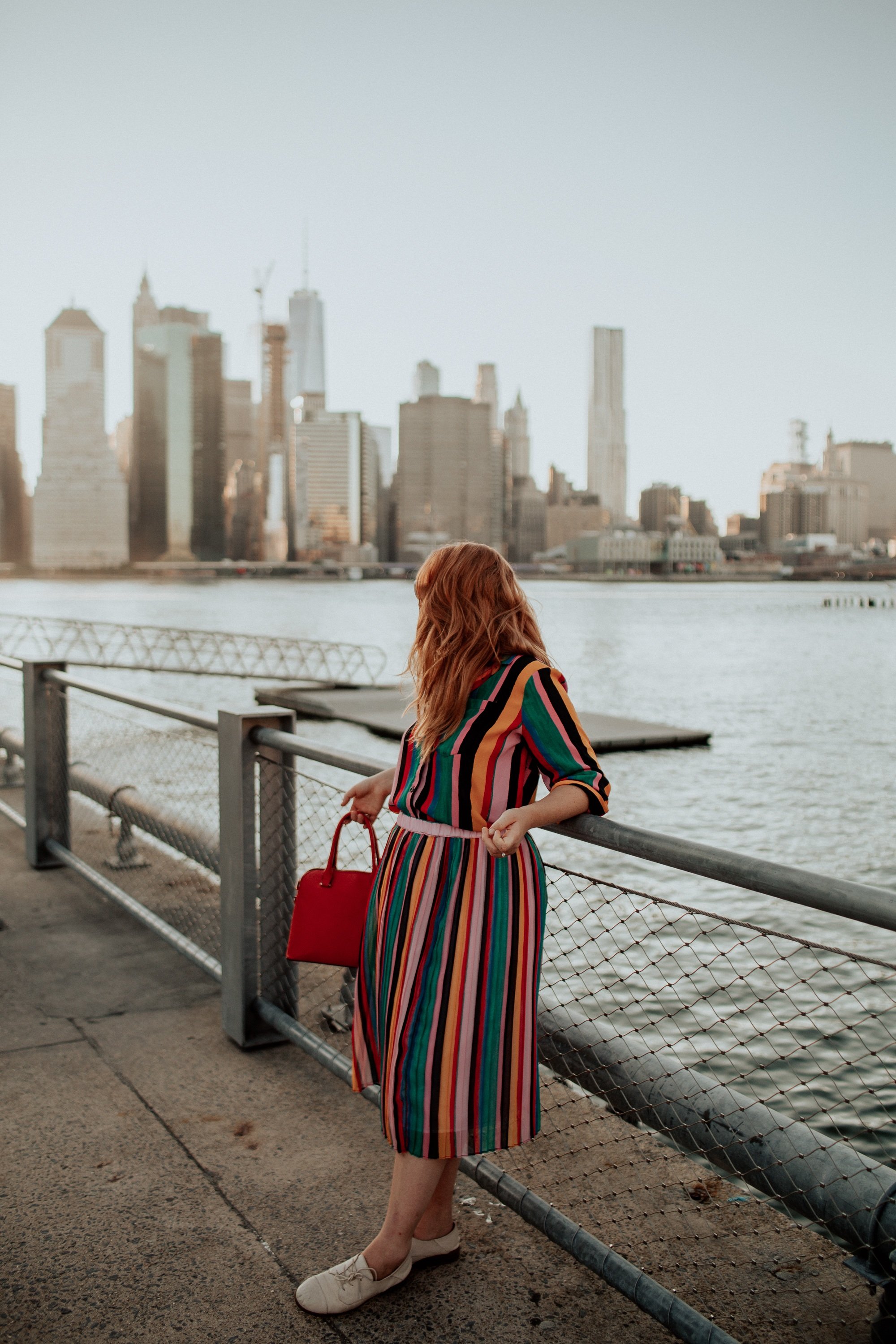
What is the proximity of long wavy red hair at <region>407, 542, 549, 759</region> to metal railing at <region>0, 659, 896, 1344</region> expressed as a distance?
0.41 metres

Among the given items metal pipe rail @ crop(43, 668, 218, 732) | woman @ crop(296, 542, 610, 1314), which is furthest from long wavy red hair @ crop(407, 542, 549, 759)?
metal pipe rail @ crop(43, 668, 218, 732)

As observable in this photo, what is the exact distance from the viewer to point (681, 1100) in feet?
8.83

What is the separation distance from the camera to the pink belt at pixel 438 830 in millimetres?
2287

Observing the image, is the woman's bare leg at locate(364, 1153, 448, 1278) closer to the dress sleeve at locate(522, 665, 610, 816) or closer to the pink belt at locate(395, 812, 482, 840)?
the pink belt at locate(395, 812, 482, 840)

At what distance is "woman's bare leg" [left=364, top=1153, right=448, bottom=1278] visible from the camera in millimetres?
2381

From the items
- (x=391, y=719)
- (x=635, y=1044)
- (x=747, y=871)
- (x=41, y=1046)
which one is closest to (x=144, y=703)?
(x=41, y=1046)

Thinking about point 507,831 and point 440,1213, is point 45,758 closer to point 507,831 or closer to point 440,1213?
point 440,1213

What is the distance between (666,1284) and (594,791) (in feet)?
4.09

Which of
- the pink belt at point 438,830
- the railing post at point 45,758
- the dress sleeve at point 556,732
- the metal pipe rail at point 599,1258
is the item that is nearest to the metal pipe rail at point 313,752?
the pink belt at point 438,830

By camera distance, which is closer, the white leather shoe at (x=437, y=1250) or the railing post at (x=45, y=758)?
the white leather shoe at (x=437, y=1250)

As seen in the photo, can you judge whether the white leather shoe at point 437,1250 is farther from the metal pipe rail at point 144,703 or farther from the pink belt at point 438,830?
the metal pipe rail at point 144,703

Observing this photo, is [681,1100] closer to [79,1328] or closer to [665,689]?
[79,1328]

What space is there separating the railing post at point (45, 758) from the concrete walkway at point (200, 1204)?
195 centimetres

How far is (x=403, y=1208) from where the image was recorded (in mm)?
2420
